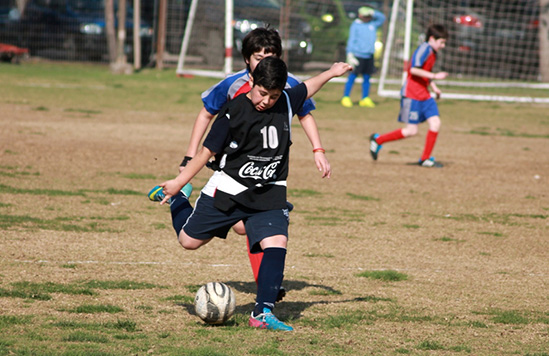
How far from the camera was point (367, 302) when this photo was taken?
5.46 m

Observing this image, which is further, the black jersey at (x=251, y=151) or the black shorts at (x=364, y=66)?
the black shorts at (x=364, y=66)

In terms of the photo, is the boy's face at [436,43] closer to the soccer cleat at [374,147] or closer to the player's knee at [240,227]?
the soccer cleat at [374,147]

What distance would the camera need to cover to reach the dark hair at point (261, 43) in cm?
506

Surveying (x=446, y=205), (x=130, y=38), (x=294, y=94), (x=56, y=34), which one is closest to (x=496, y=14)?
(x=130, y=38)

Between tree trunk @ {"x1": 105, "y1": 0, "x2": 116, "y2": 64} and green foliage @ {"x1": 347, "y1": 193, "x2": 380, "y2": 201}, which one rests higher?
tree trunk @ {"x1": 105, "y1": 0, "x2": 116, "y2": 64}

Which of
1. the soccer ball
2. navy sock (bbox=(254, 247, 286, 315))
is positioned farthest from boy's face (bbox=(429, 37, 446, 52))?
the soccer ball

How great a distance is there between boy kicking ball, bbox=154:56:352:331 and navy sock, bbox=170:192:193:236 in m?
0.35

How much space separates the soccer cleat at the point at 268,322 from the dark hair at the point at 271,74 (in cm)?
128

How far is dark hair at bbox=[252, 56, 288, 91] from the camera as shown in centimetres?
450

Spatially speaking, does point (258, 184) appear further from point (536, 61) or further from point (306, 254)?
point (536, 61)

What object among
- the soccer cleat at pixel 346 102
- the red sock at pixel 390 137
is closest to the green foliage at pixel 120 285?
the red sock at pixel 390 137

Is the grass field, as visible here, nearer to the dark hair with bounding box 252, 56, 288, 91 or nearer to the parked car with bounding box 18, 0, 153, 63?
the dark hair with bounding box 252, 56, 288, 91

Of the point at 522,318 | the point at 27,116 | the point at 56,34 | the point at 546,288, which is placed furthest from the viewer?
the point at 56,34

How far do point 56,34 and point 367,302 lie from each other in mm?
21898
